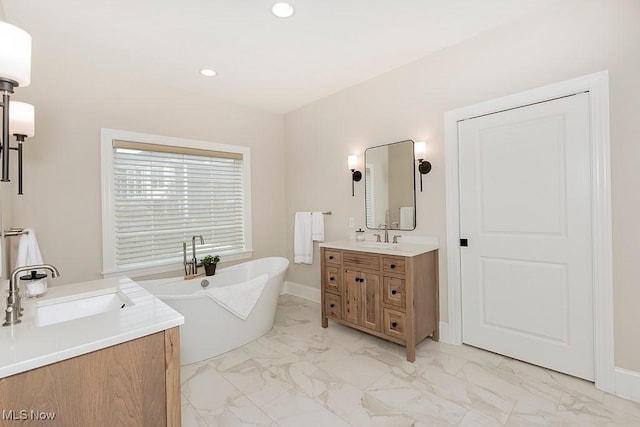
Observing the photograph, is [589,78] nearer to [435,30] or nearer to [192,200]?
[435,30]

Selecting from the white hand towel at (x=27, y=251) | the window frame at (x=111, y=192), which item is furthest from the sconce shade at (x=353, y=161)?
the white hand towel at (x=27, y=251)

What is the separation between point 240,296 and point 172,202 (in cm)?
141

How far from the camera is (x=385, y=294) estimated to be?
8.46 ft

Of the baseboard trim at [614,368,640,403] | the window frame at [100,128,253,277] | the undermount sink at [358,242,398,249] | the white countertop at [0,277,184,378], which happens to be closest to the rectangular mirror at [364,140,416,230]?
the undermount sink at [358,242,398,249]

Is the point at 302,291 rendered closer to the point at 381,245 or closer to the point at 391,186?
the point at 381,245

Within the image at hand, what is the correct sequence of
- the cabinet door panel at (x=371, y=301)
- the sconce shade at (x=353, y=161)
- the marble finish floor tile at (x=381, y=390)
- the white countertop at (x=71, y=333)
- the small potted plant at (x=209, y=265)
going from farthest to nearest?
the sconce shade at (x=353, y=161), the small potted plant at (x=209, y=265), the cabinet door panel at (x=371, y=301), the marble finish floor tile at (x=381, y=390), the white countertop at (x=71, y=333)

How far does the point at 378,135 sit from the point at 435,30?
1.07 meters

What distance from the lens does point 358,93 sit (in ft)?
11.0

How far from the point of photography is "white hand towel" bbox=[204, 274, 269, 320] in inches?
99.8

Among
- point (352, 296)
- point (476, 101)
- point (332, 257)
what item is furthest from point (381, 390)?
point (476, 101)

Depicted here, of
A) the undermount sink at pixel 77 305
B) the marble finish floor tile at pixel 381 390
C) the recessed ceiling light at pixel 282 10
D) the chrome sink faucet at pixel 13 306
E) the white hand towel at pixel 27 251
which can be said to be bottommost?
the marble finish floor tile at pixel 381 390

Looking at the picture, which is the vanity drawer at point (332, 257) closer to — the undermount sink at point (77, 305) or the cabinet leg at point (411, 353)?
the cabinet leg at point (411, 353)

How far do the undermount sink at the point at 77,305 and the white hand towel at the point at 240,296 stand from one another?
0.89 metres

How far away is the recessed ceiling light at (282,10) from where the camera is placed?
2027mm
